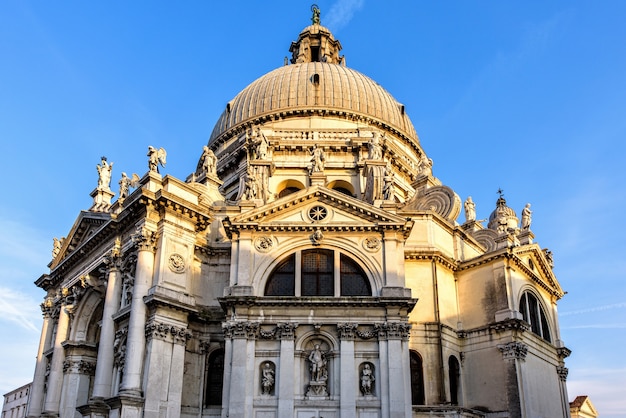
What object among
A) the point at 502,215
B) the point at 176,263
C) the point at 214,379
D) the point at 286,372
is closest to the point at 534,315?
the point at 502,215

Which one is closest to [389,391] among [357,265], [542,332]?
[357,265]

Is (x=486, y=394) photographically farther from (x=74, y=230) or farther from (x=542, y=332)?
(x=74, y=230)

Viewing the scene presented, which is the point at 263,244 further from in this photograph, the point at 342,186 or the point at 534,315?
the point at 534,315

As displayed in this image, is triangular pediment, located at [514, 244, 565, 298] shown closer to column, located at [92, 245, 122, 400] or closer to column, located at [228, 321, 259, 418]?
column, located at [228, 321, 259, 418]

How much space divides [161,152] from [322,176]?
28.2 feet

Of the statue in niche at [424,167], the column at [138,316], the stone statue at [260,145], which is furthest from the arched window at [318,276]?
the statue in niche at [424,167]

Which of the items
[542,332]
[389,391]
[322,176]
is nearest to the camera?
[389,391]

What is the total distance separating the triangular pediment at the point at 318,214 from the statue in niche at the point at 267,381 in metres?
6.69

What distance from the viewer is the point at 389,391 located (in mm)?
28078

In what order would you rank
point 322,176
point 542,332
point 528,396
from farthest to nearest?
1. point 542,332
2. point 322,176
3. point 528,396

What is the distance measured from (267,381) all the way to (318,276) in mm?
5379

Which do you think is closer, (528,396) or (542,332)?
(528,396)

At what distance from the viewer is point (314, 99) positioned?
46.8 m

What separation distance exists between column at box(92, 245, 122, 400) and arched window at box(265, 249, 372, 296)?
7608mm
